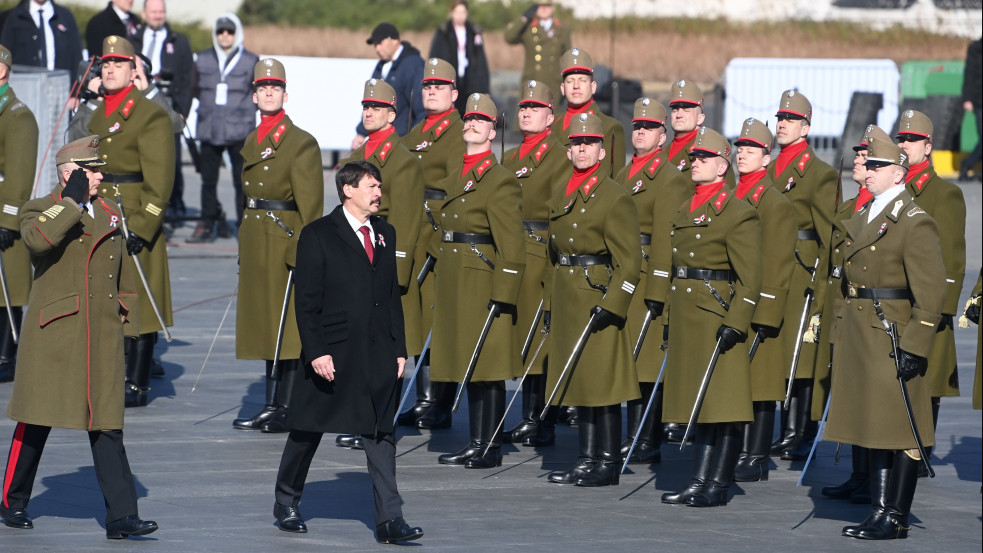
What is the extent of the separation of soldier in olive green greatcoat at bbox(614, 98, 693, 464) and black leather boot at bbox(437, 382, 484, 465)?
2.68 feet

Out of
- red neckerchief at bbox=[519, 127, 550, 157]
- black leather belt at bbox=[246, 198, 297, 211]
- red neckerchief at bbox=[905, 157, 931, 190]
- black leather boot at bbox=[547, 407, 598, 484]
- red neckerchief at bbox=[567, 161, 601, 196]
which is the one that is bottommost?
black leather boot at bbox=[547, 407, 598, 484]

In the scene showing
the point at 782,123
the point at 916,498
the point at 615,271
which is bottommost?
the point at 916,498

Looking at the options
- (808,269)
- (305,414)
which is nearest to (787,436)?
(808,269)

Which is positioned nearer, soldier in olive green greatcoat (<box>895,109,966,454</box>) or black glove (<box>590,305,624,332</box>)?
black glove (<box>590,305,624,332</box>)

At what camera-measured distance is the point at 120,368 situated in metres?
7.78

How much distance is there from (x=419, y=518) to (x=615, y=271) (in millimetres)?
1607

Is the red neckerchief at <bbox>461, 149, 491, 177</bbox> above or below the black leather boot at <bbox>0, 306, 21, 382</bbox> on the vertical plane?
above

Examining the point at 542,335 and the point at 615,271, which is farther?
the point at 542,335

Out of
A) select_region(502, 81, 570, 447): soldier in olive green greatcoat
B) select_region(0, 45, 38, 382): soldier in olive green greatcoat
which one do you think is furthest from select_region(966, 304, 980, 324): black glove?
select_region(0, 45, 38, 382): soldier in olive green greatcoat

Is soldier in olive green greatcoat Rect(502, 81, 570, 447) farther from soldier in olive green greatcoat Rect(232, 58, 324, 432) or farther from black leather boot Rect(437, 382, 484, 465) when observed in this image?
soldier in olive green greatcoat Rect(232, 58, 324, 432)

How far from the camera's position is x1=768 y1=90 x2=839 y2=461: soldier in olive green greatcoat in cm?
965

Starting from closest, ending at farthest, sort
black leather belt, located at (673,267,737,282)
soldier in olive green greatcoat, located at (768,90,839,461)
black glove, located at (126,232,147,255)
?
black leather belt, located at (673,267,737,282), soldier in olive green greatcoat, located at (768,90,839,461), black glove, located at (126,232,147,255)

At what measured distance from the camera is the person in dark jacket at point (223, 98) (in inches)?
665

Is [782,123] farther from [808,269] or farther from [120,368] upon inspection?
[120,368]
